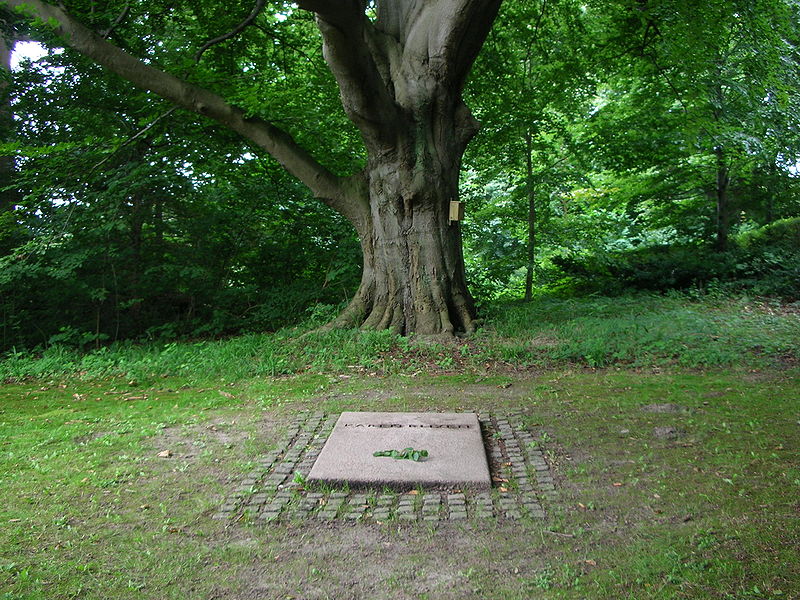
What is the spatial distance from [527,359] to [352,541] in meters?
4.46

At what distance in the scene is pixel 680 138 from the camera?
40.8 feet

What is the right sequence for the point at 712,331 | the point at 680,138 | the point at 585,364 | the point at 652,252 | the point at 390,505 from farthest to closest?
the point at 652,252 → the point at 680,138 → the point at 712,331 → the point at 585,364 → the point at 390,505

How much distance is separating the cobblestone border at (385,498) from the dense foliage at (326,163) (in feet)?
19.3

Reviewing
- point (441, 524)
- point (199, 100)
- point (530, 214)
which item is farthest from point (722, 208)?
point (441, 524)

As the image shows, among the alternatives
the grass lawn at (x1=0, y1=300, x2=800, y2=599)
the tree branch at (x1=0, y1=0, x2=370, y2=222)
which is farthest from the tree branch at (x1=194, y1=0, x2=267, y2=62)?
the grass lawn at (x1=0, y1=300, x2=800, y2=599)

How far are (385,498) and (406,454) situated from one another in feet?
1.79

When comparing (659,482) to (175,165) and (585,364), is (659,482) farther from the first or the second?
(175,165)

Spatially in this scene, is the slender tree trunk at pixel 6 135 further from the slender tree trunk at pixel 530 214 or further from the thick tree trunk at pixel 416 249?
the slender tree trunk at pixel 530 214

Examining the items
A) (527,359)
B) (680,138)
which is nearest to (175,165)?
(527,359)

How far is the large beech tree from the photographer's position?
27.4 ft

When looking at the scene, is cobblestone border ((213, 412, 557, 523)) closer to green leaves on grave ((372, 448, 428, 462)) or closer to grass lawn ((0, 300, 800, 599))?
grass lawn ((0, 300, 800, 599))

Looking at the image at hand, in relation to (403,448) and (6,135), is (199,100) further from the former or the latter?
(403,448)

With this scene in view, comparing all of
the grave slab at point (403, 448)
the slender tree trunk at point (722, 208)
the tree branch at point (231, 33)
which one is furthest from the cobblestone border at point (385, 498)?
the slender tree trunk at point (722, 208)

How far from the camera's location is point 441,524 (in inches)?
134
